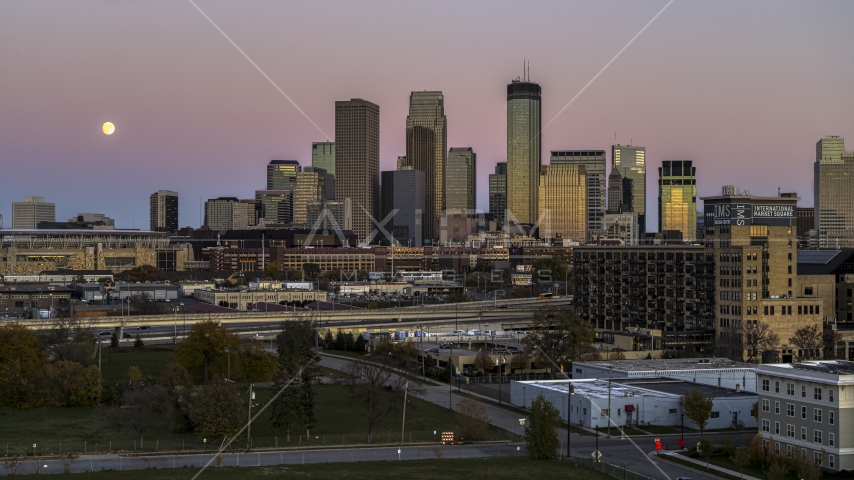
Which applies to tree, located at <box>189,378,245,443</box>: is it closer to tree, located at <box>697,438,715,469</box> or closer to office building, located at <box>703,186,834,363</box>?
tree, located at <box>697,438,715,469</box>

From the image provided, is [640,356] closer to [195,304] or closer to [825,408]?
[825,408]

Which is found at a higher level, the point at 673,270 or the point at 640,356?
the point at 673,270

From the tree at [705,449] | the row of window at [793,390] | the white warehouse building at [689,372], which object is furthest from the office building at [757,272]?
the tree at [705,449]

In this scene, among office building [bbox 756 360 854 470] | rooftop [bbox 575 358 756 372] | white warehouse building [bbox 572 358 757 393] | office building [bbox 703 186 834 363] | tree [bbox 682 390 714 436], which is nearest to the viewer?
office building [bbox 756 360 854 470]

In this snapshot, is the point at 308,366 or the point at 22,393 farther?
the point at 22,393

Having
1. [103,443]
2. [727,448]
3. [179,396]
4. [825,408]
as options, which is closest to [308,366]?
[179,396]

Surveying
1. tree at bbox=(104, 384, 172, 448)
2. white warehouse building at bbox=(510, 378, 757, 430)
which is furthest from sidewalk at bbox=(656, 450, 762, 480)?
tree at bbox=(104, 384, 172, 448)

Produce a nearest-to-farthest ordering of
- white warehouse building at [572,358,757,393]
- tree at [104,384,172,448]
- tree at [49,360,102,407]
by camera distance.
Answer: tree at [104,384,172,448] < tree at [49,360,102,407] < white warehouse building at [572,358,757,393]
